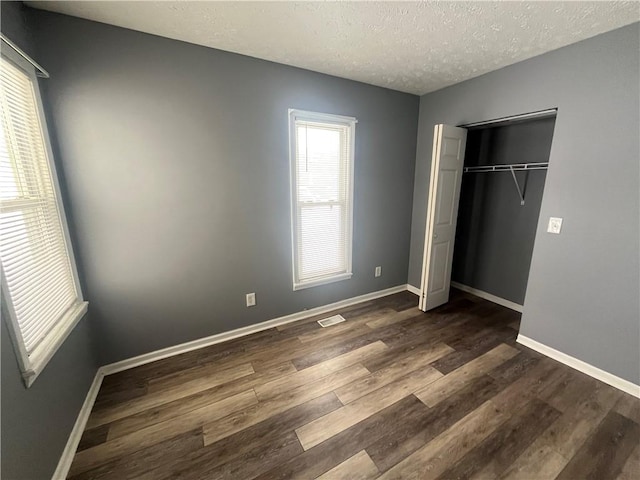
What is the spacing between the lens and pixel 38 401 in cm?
121

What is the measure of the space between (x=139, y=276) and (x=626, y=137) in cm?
358

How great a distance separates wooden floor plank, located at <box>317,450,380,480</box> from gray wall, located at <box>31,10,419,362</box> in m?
1.47

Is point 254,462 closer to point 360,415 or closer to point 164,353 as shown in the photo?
point 360,415

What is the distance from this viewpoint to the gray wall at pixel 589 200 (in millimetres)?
1728

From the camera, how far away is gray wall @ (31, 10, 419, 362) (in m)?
1.70

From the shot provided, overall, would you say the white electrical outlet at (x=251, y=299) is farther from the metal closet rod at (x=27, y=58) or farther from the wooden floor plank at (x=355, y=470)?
the metal closet rod at (x=27, y=58)

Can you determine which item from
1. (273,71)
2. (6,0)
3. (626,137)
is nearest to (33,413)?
(6,0)

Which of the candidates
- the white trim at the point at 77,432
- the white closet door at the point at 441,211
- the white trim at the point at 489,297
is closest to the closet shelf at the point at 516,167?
the white closet door at the point at 441,211

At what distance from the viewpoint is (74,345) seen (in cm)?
162

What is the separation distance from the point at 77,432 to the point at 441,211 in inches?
132

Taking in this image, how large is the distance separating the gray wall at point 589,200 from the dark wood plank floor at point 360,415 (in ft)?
1.12

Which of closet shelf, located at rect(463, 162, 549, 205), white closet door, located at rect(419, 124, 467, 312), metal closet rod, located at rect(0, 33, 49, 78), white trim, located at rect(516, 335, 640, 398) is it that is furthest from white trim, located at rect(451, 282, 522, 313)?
metal closet rod, located at rect(0, 33, 49, 78)

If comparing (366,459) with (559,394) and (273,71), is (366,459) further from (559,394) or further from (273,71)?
(273,71)

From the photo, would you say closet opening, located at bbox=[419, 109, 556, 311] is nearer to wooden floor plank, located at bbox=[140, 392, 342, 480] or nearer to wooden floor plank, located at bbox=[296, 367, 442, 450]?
wooden floor plank, located at bbox=[296, 367, 442, 450]
